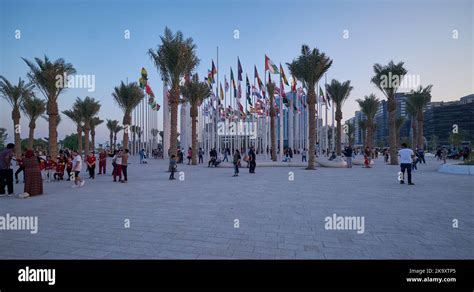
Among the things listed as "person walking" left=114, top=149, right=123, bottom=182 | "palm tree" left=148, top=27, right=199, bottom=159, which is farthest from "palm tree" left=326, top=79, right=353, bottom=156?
"person walking" left=114, top=149, right=123, bottom=182

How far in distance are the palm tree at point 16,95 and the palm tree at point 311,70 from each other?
89.3 feet

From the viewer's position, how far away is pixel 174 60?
20719 millimetres

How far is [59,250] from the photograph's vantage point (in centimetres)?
449

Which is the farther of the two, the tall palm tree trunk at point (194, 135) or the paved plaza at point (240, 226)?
the tall palm tree trunk at point (194, 135)

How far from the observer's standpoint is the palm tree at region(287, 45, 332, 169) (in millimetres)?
21584

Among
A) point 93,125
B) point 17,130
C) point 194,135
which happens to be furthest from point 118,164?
point 93,125

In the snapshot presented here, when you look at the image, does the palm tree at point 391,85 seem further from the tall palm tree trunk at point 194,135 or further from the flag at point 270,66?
the tall palm tree trunk at point 194,135

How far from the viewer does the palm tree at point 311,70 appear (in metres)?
21.6

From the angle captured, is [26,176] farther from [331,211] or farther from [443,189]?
[443,189]

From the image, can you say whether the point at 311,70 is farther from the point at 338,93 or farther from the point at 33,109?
the point at 33,109

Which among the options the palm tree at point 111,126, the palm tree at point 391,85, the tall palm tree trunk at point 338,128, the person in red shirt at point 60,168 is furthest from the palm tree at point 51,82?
the palm tree at point 111,126

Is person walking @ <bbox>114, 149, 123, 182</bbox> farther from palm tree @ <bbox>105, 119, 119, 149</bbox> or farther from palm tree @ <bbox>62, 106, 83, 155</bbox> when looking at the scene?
palm tree @ <bbox>105, 119, 119, 149</bbox>

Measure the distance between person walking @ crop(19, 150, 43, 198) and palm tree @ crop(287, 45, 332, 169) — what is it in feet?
56.1

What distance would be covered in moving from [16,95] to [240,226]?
3373 centimetres
